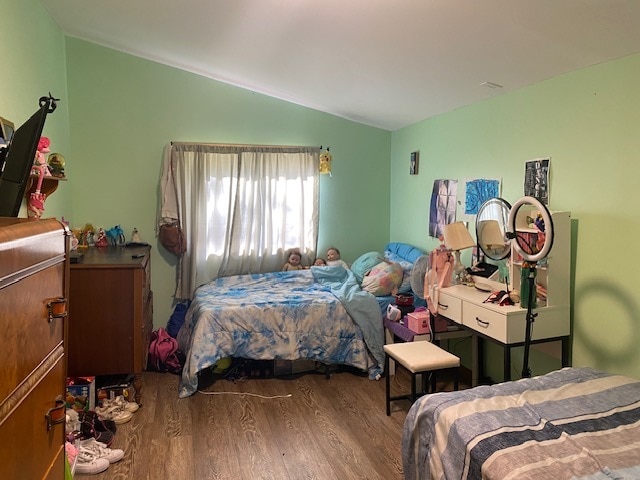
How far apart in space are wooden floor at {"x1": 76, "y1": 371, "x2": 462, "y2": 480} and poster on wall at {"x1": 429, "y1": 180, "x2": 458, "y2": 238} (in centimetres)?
128

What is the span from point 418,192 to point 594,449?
2.97m

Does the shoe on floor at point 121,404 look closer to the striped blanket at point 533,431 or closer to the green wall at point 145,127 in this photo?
the green wall at point 145,127

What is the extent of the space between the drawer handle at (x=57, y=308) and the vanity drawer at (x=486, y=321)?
2018 mm

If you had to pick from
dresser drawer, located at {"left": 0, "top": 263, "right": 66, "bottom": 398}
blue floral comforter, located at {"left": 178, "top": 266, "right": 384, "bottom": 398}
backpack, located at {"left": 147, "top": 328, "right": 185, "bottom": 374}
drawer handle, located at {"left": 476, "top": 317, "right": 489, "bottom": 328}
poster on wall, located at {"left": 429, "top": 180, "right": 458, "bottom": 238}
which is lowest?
backpack, located at {"left": 147, "top": 328, "right": 185, "bottom": 374}

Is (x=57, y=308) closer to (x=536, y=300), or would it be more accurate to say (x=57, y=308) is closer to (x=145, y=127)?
(x=536, y=300)

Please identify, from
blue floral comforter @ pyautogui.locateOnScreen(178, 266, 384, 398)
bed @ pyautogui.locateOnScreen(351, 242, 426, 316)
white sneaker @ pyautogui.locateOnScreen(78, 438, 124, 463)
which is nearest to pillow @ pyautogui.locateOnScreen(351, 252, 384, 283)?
bed @ pyautogui.locateOnScreen(351, 242, 426, 316)

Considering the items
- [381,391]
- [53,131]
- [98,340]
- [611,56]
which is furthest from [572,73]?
[53,131]

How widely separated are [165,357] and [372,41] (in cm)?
279

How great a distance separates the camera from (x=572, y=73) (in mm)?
2473

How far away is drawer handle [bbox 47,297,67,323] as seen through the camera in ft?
3.96

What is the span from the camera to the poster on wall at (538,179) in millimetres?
2684

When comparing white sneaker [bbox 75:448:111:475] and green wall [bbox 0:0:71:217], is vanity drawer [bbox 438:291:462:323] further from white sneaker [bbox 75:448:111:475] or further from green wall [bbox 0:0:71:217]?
green wall [bbox 0:0:71:217]

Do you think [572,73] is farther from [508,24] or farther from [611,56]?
[508,24]

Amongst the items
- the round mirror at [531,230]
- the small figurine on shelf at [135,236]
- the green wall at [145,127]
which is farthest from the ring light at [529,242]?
the small figurine on shelf at [135,236]
